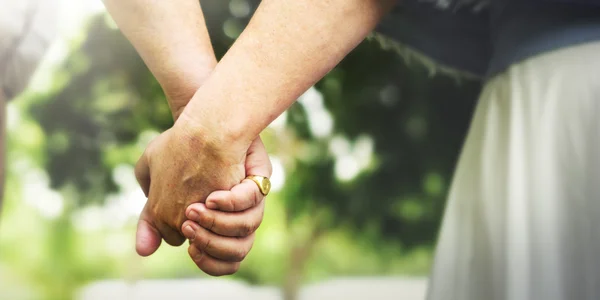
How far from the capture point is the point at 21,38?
0.92m

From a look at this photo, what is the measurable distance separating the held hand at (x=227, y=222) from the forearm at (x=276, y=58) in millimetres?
76

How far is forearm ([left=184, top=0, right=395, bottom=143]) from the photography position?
1.94 ft

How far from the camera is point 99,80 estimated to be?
2.91 m

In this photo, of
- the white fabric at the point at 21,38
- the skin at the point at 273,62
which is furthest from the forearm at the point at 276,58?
the white fabric at the point at 21,38

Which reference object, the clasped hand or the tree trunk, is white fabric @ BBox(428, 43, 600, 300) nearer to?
the clasped hand

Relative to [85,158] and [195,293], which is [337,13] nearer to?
[85,158]

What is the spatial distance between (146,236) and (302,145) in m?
2.34

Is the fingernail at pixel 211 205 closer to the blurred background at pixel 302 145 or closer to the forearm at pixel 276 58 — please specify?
the forearm at pixel 276 58

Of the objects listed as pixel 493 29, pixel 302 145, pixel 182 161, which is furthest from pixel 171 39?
pixel 302 145

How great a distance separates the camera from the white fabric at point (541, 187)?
0.53m

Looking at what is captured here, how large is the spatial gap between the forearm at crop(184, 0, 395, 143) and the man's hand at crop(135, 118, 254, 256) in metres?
0.02

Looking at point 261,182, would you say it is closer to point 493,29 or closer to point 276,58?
point 276,58

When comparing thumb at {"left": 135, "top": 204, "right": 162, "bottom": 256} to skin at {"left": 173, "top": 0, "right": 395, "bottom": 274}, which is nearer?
skin at {"left": 173, "top": 0, "right": 395, "bottom": 274}

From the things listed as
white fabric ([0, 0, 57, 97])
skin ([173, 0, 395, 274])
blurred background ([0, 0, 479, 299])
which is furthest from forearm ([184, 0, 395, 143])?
blurred background ([0, 0, 479, 299])
